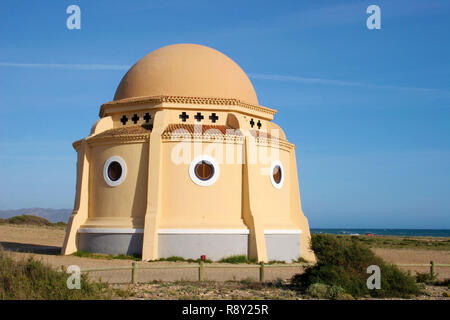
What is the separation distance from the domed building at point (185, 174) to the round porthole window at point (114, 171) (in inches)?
2.0

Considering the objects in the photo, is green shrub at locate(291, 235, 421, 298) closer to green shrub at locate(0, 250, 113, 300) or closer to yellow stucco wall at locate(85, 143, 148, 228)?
green shrub at locate(0, 250, 113, 300)

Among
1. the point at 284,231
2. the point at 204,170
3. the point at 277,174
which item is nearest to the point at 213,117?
the point at 204,170

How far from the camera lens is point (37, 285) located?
11.6m

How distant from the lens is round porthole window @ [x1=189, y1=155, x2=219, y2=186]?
896 inches

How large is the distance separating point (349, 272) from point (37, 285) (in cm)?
858

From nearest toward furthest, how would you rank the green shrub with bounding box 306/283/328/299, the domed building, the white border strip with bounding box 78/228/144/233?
the green shrub with bounding box 306/283/328/299 → the domed building → the white border strip with bounding box 78/228/144/233

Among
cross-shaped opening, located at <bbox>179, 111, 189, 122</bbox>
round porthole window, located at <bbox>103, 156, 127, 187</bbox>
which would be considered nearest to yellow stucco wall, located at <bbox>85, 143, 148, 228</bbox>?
round porthole window, located at <bbox>103, 156, 127, 187</bbox>

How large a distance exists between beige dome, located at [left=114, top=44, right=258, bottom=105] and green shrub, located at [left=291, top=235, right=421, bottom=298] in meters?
12.9

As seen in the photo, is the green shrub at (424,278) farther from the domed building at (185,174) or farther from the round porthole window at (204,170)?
the round porthole window at (204,170)

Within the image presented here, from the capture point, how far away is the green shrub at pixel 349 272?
546 inches

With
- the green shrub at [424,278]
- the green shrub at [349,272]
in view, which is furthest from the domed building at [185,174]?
the green shrub at [349,272]

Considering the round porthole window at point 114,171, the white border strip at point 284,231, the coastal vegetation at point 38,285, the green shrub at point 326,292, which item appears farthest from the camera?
the round porthole window at point 114,171

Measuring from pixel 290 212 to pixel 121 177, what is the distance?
31.2 ft
